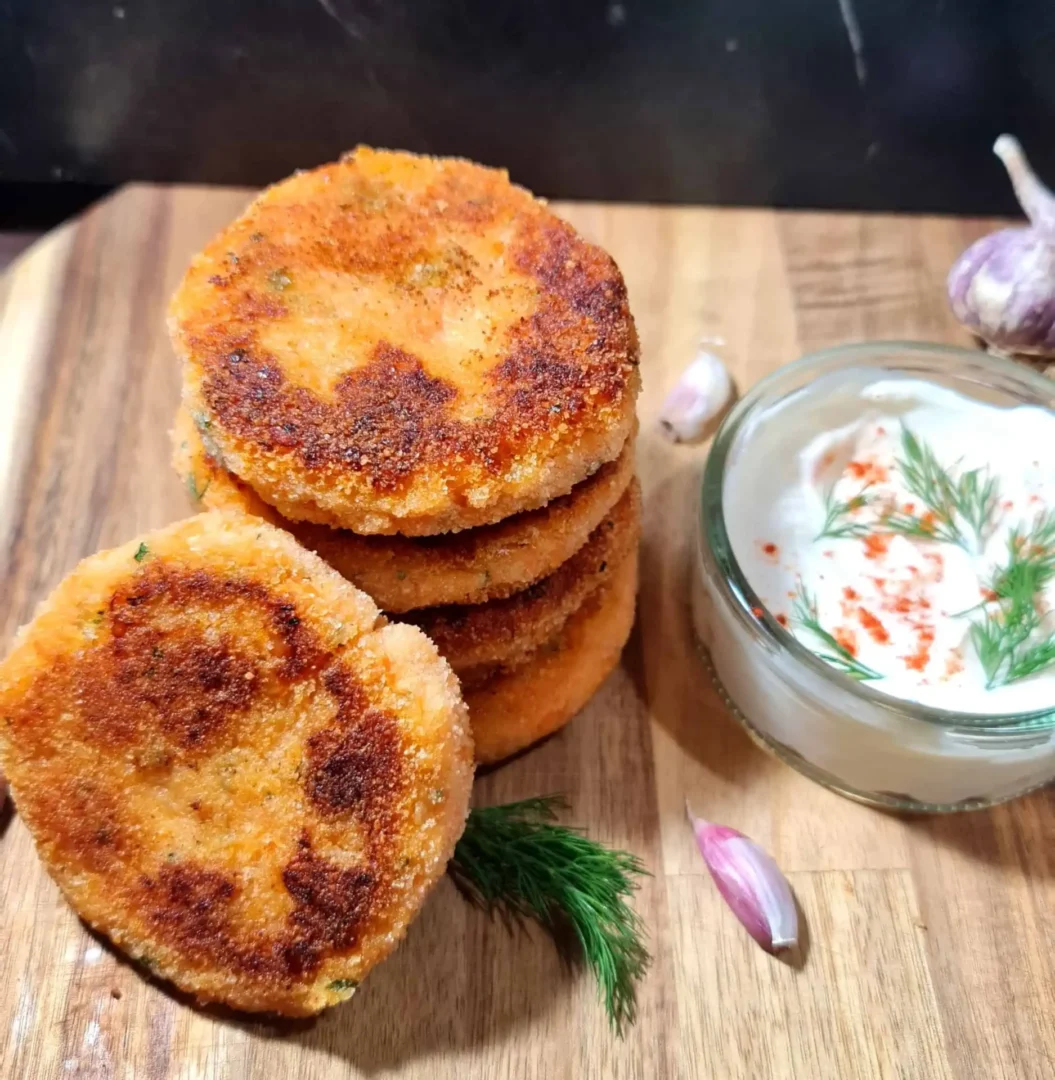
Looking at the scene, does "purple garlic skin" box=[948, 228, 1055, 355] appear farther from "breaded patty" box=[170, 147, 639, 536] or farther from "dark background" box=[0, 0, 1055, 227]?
"breaded patty" box=[170, 147, 639, 536]

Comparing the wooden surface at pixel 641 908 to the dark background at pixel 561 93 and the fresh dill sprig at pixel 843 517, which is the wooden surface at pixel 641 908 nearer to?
the fresh dill sprig at pixel 843 517

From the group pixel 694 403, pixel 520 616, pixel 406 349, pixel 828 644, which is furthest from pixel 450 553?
pixel 694 403

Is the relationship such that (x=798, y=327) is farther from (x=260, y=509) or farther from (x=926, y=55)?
(x=260, y=509)

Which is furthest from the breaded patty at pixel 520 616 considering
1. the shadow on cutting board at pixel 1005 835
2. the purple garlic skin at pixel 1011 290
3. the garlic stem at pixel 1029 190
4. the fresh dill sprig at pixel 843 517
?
the garlic stem at pixel 1029 190

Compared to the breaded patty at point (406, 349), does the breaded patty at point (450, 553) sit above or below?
below

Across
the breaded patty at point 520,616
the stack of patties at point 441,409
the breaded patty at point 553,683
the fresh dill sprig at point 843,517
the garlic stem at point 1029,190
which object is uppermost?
the stack of patties at point 441,409

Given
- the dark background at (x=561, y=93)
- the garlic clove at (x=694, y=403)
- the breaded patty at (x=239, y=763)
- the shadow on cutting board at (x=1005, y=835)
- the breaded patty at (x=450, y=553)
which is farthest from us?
the dark background at (x=561, y=93)

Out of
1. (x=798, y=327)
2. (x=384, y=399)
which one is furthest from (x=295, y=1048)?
(x=798, y=327)
